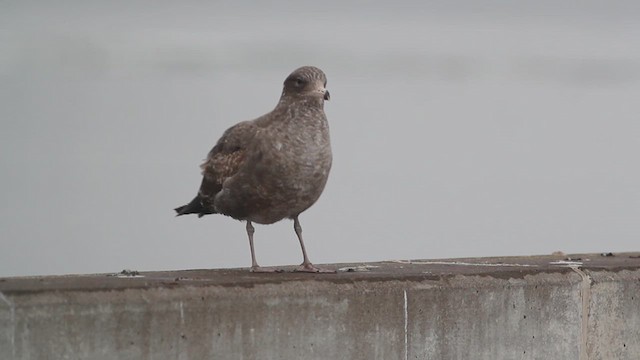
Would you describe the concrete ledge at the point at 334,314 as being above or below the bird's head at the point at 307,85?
below

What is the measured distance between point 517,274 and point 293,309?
5.35ft

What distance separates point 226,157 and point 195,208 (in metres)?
1.05

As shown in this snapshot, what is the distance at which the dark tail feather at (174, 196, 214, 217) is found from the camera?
32.1 feet

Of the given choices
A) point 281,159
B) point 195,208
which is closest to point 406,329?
point 281,159

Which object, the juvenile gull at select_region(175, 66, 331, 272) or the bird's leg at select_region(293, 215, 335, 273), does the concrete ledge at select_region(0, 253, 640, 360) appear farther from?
the juvenile gull at select_region(175, 66, 331, 272)

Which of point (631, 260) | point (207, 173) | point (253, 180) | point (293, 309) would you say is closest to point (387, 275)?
point (293, 309)

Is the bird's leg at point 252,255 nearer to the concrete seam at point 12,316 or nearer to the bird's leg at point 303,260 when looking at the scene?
the bird's leg at point 303,260

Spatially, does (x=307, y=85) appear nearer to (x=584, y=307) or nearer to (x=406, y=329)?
(x=406, y=329)

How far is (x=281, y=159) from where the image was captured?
8477 millimetres

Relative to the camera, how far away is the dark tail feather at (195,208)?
9773mm

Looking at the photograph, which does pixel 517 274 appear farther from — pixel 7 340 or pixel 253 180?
pixel 7 340

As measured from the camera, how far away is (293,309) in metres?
6.88

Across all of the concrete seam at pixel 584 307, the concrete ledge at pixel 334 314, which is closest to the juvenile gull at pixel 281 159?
the concrete ledge at pixel 334 314

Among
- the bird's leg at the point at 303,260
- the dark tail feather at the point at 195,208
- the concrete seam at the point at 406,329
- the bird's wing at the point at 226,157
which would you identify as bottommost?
the concrete seam at the point at 406,329
